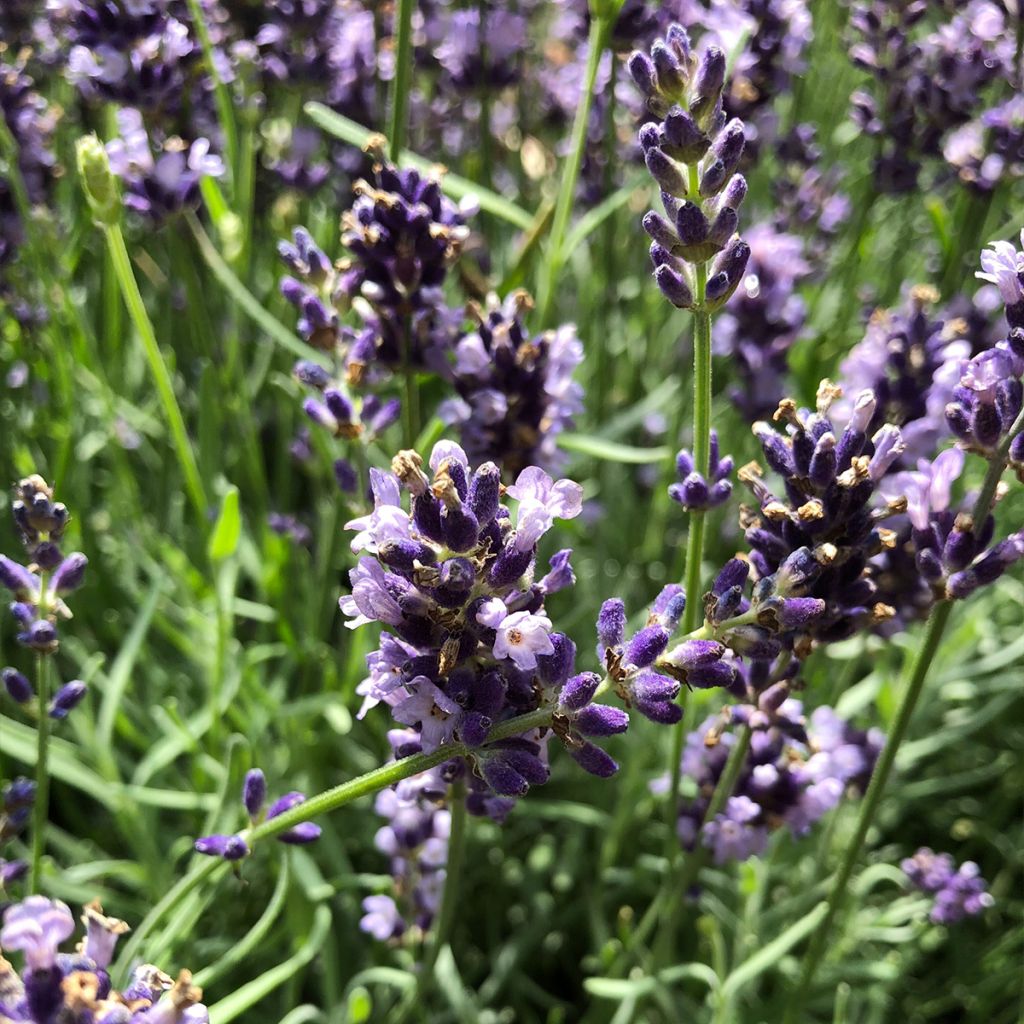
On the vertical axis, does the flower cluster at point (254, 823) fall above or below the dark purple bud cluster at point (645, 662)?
below

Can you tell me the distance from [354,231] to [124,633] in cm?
122

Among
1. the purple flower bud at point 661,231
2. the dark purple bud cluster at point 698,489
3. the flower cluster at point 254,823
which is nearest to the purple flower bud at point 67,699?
the flower cluster at point 254,823

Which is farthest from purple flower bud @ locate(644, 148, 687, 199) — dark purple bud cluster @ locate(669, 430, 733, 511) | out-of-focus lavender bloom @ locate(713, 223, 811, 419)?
out-of-focus lavender bloom @ locate(713, 223, 811, 419)

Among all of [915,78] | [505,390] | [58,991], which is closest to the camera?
[58,991]

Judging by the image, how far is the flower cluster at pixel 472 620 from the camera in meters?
0.86

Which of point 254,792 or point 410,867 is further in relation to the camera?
point 410,867

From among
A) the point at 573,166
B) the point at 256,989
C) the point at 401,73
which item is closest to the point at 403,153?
the point at 401,73

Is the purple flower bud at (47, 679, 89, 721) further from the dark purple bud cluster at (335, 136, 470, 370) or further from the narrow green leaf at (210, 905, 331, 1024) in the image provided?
the dark purple bud cluster at (335, 136, 470, 370)

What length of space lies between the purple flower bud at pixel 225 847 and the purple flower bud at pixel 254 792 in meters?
0.04

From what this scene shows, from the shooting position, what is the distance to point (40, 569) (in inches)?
45.2

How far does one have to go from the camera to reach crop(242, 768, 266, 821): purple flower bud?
Answer: 1.06 meters

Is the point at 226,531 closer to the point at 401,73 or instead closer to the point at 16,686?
the point at 16,686

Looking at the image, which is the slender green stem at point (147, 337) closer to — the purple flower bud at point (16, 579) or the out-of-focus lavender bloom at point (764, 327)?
the purple flower bud at point (16, 579)

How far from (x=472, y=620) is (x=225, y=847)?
366mm
